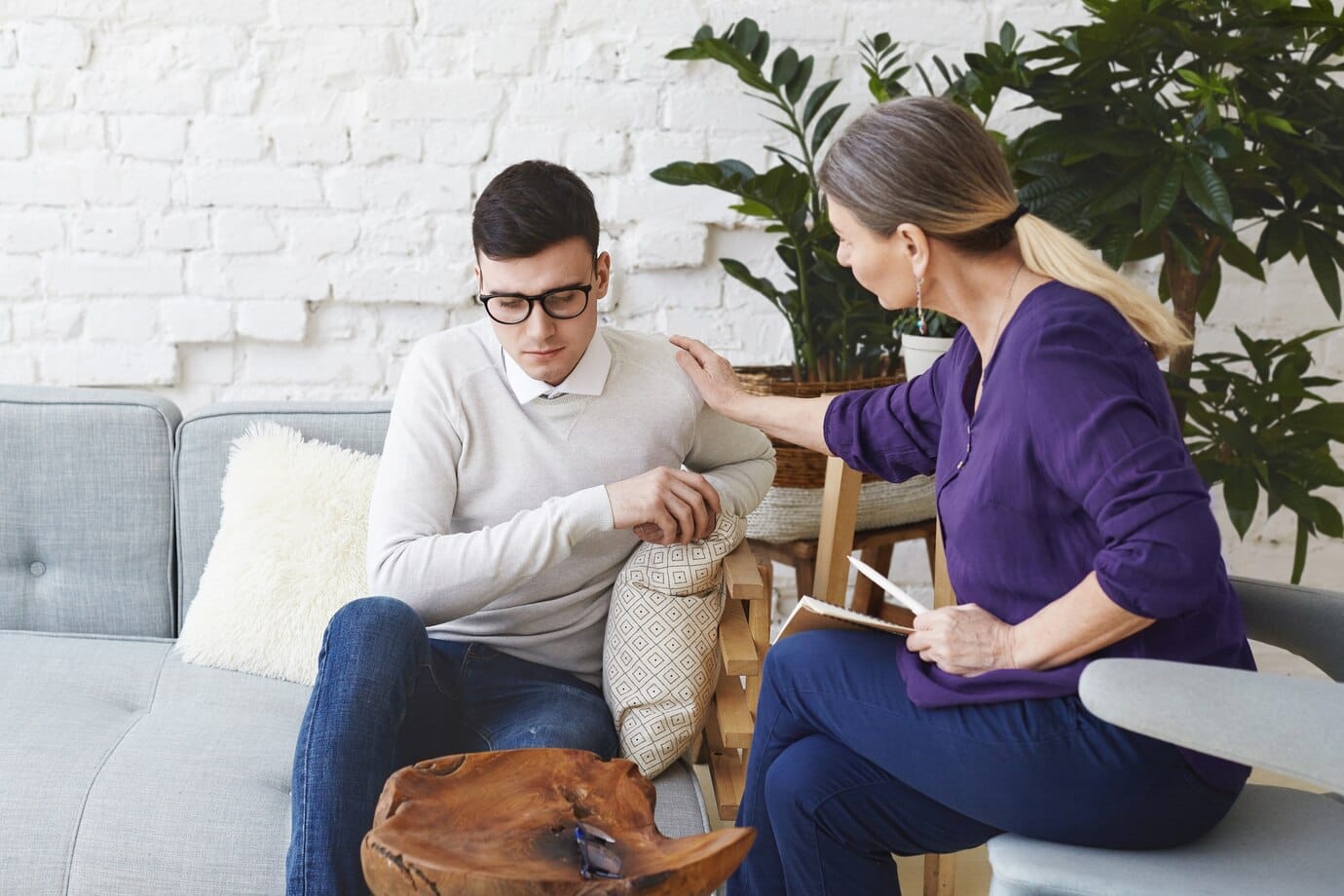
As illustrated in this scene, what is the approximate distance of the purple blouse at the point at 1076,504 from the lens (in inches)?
43.1

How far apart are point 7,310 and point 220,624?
105 cm

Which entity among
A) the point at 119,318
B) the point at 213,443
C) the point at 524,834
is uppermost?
the point at 119,318

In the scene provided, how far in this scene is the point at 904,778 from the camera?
1243 millimetres

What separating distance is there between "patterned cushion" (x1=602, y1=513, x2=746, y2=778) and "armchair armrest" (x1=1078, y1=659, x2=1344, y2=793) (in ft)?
2.08

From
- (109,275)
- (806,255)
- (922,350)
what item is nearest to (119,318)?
(109,275)

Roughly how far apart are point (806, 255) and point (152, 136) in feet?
4.34

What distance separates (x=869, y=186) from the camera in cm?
129

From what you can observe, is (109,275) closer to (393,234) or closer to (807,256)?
(393,234)

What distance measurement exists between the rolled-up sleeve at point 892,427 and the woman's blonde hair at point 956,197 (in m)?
0.25

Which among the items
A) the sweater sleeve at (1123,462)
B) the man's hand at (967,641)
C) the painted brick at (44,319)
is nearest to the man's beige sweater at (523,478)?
the man's hand at (967,641)

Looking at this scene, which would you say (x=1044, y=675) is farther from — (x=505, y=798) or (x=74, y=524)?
(x=74, y=524)

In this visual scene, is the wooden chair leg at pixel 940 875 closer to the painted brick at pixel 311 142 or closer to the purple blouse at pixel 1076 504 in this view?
the purple blouse at pixel 1076 504

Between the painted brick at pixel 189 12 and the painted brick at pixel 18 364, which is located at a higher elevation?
the painted brick at pixel 189 12

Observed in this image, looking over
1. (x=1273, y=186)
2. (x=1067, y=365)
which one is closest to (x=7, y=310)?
(x=1067, y=365)
